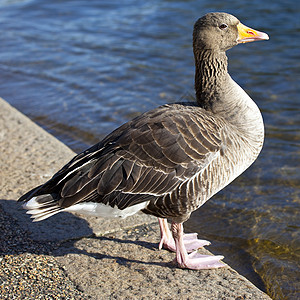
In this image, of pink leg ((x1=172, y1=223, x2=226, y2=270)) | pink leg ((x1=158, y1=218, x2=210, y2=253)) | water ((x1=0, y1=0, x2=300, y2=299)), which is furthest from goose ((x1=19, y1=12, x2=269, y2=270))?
water ((x1=0, y1=0, x2=300, y2=299))

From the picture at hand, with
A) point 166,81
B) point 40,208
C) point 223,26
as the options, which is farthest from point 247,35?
point 166,81

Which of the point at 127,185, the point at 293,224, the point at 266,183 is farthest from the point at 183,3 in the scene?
the point at 127,185

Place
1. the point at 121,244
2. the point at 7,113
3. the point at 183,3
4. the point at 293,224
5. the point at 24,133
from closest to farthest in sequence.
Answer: the point at 121,244, the point at 293,224, the point at 24,133, the point at 7,113, the point at 183,3

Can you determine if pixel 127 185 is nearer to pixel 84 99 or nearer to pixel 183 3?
pixel 84 99

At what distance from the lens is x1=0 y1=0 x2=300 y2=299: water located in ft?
17.2

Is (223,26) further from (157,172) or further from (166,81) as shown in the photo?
(166,81)

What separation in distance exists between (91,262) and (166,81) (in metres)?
5.93

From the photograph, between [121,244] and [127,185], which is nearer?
[127,185]

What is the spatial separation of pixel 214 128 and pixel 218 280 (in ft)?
4.60

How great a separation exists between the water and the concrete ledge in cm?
79

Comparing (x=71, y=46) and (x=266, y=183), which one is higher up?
(x=71, y=46)

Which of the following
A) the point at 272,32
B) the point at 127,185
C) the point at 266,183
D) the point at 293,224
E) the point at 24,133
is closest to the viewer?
the point at 127,185

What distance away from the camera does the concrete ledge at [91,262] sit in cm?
378

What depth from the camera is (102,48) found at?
11.6 m
